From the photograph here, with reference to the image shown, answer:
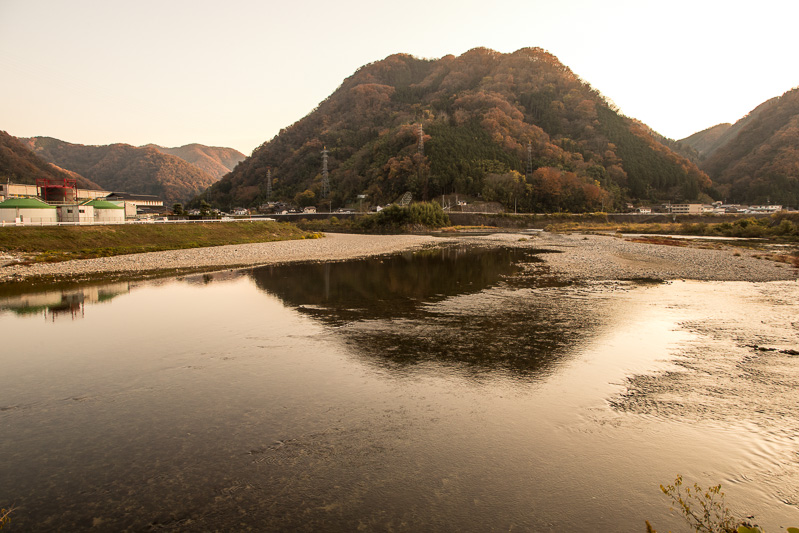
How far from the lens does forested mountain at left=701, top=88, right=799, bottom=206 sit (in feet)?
376

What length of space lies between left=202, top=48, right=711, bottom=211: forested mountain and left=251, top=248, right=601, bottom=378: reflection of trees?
85135mm

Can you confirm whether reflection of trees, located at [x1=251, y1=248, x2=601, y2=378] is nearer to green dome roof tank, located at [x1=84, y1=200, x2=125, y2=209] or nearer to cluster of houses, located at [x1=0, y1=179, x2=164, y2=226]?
cluster of houses, located at [x1=0, y1=179, x2=164, y2=226]

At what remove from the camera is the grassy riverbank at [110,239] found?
31.5 metres

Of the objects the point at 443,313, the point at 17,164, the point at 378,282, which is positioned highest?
the point at 17,164

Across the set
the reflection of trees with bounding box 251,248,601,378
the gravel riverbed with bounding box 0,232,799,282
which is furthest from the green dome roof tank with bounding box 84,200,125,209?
the reflection of trees with bounding box 251,248,601,378

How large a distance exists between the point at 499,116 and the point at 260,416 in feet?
470

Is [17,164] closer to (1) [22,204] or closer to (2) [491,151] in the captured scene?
(1) [22,204]

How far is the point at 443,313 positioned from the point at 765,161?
514 feet

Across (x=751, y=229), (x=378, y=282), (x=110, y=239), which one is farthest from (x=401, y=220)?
(x=378, y=282)

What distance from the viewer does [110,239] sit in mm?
37781

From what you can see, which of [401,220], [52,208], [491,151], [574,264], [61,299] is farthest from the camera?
[491,151]

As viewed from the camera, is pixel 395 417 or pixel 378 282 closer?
pixel 395 417

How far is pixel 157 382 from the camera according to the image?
973 cm

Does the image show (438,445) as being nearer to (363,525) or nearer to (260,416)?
(363,525)
